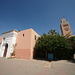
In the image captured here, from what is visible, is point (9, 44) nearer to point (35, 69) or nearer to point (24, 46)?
point (24, 46)

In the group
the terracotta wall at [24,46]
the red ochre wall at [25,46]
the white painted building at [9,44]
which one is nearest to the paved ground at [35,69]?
the red ochre wall at [25,46]

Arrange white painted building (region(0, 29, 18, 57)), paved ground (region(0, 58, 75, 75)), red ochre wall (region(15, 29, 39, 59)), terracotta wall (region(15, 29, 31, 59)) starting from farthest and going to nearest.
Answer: white painted building (region(0, 29, 18, 57)) < terracotta wall (region(15, 29, 31, 59)) < red ochre wall (region(15, 29, 39, 59)) < paved ground (region(0, 58, 75, 75))

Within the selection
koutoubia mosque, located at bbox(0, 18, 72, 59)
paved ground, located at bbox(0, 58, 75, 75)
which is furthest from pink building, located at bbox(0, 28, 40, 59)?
paved ground, located at bbox(0, 58, 75, 75)

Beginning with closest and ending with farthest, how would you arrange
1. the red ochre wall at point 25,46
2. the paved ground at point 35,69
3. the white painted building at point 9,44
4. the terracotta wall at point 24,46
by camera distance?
the paved ground at point 35,69 → the red ochre wall at point 25,46 → the terracotta wall at point 24,46 → the white painted building at point 9,44

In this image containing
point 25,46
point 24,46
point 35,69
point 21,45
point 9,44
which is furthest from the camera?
point 9,44

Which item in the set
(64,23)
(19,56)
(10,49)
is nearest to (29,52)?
(19,56)

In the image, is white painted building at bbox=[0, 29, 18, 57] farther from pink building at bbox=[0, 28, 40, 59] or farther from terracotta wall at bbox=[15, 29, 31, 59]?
terracotta wall at bbox=[15, 29, 31, 59]

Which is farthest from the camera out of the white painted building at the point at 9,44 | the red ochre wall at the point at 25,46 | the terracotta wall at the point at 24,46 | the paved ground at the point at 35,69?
the white painted building at the point at 9,44

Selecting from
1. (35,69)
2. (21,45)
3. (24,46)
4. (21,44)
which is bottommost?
(35,69)

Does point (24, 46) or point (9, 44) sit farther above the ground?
point (9, 44)

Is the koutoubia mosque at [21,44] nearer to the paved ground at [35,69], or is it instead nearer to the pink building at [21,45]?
the pink building at [21,45]

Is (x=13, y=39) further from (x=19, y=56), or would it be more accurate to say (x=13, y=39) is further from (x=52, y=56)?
(x=52, y=56)

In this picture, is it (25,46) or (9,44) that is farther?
(9,44)

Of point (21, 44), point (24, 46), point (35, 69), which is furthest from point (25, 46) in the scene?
point (35, 69)
